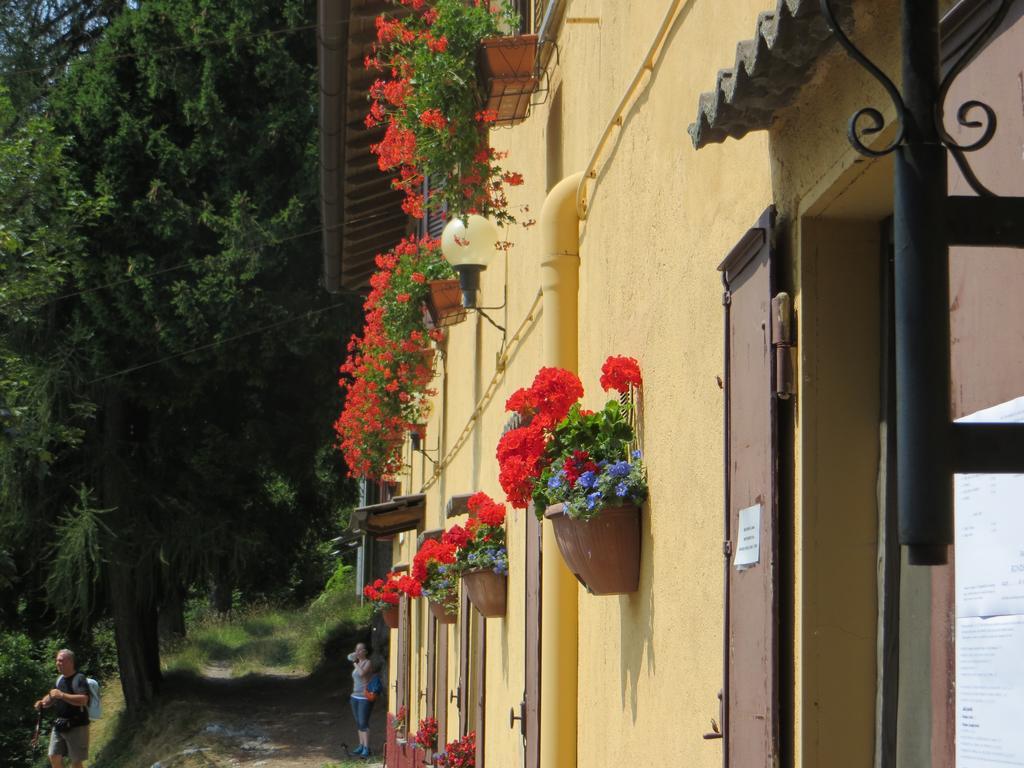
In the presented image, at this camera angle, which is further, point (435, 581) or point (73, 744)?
point (73, 744)

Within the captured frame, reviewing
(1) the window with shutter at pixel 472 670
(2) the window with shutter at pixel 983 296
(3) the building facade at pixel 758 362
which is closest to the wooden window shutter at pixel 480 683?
(1) the window with shutter at pixel 472 670

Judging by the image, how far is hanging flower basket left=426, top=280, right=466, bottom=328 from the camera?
11172mm

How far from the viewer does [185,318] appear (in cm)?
2242

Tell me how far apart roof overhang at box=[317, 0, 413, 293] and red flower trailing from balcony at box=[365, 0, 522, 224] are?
4.11m

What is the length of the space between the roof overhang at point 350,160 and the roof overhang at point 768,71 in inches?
377

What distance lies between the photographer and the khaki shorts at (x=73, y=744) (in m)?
14.8

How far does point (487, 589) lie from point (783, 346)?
5.76 m

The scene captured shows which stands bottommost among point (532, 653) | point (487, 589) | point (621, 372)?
point (532, 653)

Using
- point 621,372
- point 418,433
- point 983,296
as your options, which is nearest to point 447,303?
point 418,433

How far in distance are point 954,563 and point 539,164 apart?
582 centimetres

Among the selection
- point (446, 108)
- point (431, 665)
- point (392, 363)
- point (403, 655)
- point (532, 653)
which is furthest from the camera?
point (403, 655)

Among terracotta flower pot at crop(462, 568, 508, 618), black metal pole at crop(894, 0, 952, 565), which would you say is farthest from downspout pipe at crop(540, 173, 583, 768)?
black metal pole at crop(894, 0, 952, 565)

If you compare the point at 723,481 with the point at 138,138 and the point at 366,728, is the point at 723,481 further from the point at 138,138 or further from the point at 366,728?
the point at 138,138

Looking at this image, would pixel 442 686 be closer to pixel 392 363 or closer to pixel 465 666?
pixel 465 666
